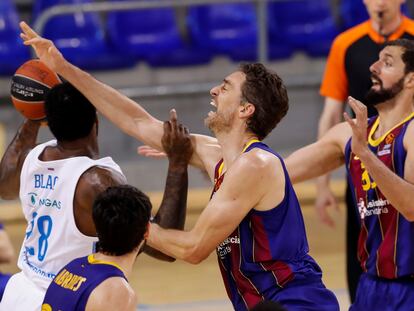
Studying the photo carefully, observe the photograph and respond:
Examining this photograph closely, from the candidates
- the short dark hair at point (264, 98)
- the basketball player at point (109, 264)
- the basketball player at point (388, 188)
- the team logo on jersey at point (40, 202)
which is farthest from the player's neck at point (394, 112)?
the basketball player at point (109, 264)

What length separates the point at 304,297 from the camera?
4465mm

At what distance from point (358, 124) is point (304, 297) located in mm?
805

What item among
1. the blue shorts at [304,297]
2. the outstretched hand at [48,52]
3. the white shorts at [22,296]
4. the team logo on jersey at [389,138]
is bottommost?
the white shorts at [22,296]

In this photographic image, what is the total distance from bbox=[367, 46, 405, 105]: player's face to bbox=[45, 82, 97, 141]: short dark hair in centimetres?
147

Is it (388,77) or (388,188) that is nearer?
(388,188)

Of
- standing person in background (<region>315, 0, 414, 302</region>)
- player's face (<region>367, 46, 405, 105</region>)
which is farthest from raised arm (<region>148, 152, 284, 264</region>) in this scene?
standing person in background (<region>315, 0, 414, 302</region>)

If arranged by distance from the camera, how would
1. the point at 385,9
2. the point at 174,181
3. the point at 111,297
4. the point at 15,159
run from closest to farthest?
the point at 111,297 < the point at 174,181 < the point at 15,159 < the point at 385,9

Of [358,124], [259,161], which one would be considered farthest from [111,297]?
[358,124]

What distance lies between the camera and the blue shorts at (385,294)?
16.7 feet

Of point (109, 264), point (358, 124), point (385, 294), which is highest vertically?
point (358, 124)

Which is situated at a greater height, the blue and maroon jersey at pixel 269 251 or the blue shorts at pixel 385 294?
the blue and maroon jersey at pixel 269 251

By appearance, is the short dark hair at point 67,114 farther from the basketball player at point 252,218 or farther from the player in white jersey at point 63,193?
the basketball player at point 252,218

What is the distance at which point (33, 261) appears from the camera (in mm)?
4781

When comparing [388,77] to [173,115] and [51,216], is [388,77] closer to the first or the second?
[173,115]
